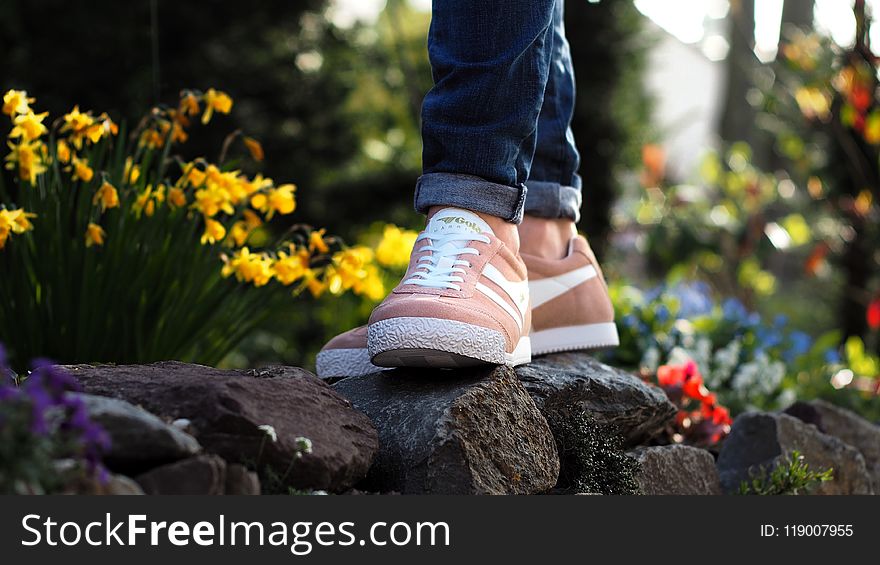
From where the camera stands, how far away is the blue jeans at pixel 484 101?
1492 millimetres

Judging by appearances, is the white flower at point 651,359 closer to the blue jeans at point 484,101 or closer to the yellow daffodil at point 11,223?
the blue jeans at point 484,101

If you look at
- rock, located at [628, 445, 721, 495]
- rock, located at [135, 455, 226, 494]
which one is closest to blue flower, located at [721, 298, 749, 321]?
rock, located at [628, 445, 721, 495]

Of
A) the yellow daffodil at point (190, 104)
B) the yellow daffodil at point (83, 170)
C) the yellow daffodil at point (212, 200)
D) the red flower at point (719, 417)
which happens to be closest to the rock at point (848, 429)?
the red flower at point (719, 417)

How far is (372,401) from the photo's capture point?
59.5 inches

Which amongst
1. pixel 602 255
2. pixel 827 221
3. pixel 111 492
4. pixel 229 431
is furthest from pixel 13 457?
pixel 827 221

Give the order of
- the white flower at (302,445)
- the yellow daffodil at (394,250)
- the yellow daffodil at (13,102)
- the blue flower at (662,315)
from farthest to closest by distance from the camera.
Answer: the yellow daffodil at (394,250) < the blue flower at (662,315) < the yellow daffodil at (13,102) < the white flower at (302,445)

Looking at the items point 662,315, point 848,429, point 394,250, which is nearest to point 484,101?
point 848,429

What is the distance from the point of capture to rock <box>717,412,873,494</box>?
6.30ft

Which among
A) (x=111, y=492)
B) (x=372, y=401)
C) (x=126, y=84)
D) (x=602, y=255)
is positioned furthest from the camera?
(x=602, y=255)

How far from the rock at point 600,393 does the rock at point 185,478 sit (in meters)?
0.71

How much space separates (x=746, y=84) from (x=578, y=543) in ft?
29.4

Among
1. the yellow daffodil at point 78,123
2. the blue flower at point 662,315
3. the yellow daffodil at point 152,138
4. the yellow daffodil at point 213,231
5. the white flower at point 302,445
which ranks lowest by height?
the white flower at point 302,445

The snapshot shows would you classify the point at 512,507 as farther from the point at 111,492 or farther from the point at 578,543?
the point at 111,492

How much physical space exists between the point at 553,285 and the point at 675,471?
40cm
